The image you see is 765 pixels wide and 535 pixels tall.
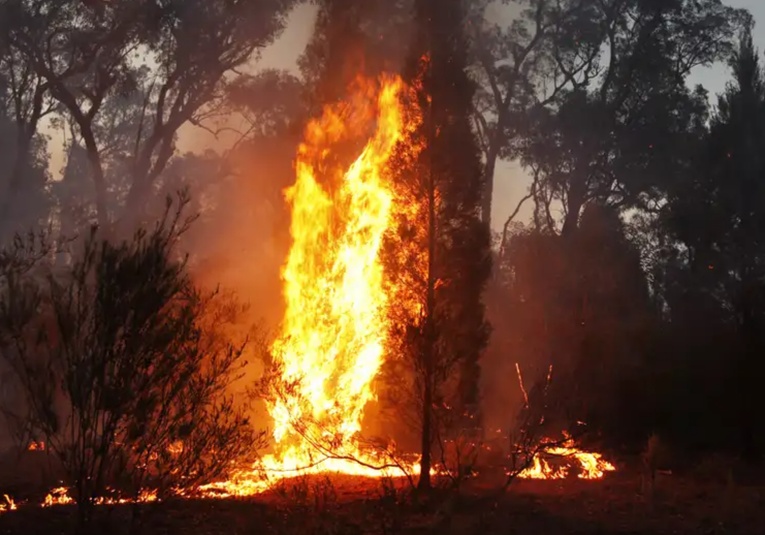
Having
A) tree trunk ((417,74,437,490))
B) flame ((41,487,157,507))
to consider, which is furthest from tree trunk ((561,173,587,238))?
flame ((41,487,157,507))

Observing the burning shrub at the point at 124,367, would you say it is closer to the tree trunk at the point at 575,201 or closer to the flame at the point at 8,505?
the flame at the point at 8,505

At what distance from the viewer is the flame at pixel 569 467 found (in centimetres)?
1474

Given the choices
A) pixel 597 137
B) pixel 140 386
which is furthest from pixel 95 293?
pixel 597 137

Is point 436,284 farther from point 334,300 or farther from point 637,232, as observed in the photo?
point 637,232

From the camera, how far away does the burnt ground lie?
9.88 meters

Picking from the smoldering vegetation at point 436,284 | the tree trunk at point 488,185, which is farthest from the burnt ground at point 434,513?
the tree trunk at point 488,185

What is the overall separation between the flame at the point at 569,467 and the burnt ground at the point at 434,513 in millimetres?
1511

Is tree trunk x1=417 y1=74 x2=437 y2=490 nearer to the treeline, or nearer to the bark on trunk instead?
the treeline

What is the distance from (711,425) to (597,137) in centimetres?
1677

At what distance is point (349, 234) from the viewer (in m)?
15.2

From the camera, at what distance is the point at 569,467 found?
50.8ft

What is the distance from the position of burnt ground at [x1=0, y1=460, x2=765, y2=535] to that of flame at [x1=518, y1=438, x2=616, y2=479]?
1.51 meters

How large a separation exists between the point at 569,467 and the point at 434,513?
216 inches

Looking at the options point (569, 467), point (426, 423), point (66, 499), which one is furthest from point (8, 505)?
point (569, 467)
